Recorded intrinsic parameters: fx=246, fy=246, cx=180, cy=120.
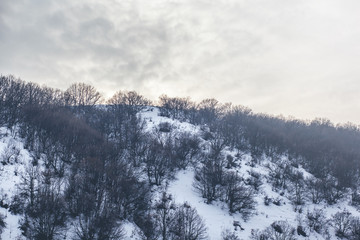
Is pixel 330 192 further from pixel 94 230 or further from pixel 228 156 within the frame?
pixel 94 230

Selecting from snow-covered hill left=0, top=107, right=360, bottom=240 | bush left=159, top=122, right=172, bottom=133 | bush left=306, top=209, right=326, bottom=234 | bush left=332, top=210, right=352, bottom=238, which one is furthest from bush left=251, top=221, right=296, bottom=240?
bush left=159, top=122, right=172, bottom=133

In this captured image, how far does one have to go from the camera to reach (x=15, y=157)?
43.0m

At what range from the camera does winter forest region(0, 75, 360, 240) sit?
3528cm

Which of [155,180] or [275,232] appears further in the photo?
[155,180]

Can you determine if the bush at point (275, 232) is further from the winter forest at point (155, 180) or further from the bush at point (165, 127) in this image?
the bush at point (165, 127)

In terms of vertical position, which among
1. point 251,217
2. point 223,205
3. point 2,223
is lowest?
point 2,223

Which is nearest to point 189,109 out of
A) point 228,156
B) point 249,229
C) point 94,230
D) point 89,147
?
point 228,156

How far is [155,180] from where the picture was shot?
53406mm

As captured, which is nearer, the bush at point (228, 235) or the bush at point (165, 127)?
the bush at point (228, 235)

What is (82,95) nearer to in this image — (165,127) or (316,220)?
(165,127)

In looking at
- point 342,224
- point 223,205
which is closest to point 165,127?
point 223,205

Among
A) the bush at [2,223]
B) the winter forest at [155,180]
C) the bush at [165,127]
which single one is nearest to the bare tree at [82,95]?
the winter forest at [155,180]

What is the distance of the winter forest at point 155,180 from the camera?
35.3 metres

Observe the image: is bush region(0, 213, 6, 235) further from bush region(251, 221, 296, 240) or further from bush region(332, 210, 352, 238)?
bush region(332, 210, 352, 238)
